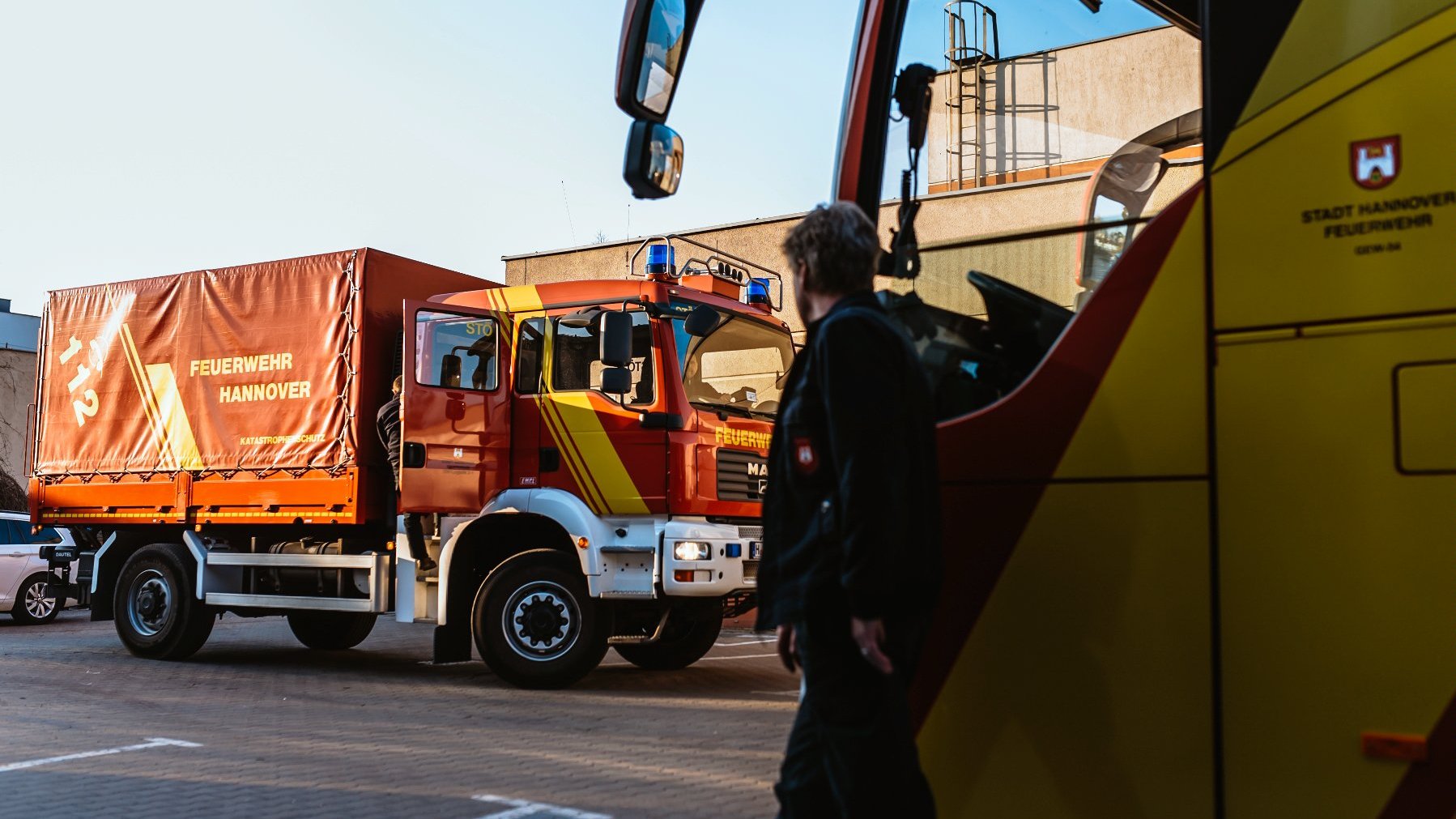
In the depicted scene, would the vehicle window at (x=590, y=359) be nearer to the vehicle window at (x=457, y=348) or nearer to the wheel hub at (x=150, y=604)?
the vehicle window at (x=457, y=348)

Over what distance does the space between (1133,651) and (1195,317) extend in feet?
2.38

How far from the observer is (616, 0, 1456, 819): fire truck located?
2498 mm

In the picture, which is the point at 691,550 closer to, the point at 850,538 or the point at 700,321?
the point at 700,321

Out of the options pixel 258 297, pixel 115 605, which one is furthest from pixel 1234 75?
pixel 115 605

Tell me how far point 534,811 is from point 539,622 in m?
4.24

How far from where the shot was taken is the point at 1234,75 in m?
2.79

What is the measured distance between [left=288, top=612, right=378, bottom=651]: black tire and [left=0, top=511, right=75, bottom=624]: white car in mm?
4801

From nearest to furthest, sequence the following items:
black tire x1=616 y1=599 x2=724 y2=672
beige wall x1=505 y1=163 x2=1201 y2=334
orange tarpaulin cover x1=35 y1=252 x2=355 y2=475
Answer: beige wall x1=505 y1=163 x2=1201 y2=334 < orange tarpaulin cover x1=35 y1=252 x2=355 y2=475 < black tire x1=616 y1=599 x2=724 y2=672

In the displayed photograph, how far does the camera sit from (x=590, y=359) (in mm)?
10031

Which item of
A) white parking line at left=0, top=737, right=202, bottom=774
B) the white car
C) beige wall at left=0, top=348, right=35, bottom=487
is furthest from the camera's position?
beige wall at left=0, top=348, right=35, bottom=487

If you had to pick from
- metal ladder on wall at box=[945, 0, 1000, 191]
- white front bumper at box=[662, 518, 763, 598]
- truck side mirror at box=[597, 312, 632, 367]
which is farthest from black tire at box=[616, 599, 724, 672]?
metal ladder on wall at box=[945, 0, 1000, 191]

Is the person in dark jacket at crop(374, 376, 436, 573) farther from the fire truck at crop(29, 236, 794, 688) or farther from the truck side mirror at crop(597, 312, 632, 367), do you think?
the truck side mirror at crop(597, 312, 632, 367)

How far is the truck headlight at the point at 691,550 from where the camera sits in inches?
374

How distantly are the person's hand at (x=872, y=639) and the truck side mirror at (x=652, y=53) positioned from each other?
1610mm
